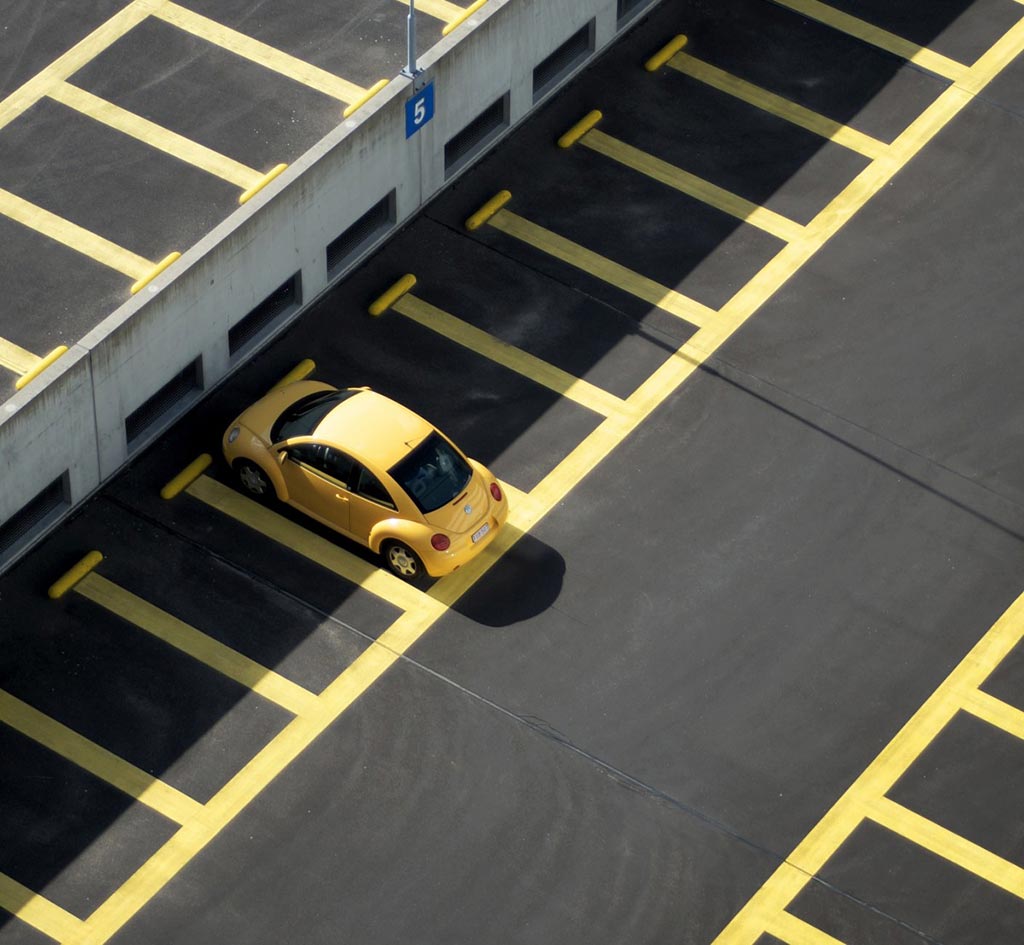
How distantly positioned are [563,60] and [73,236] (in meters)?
9.90

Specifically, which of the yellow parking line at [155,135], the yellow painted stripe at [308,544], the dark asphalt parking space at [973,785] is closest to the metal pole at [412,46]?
the yellow parking line at [155,135]

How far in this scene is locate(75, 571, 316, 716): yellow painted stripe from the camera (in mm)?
35656

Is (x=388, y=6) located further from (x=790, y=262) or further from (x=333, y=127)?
(x=790, y=262)

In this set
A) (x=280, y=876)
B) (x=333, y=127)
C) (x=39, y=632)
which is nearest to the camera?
(x=280, y=876)

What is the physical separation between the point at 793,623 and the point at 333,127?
1019cm

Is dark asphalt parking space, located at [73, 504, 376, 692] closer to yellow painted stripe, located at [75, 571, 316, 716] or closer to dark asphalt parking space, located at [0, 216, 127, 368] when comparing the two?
yellow painted stripe, located at [75, 571, 316, 716]

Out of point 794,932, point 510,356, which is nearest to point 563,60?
point 510,356

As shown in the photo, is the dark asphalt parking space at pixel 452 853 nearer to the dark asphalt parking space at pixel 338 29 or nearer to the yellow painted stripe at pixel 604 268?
the yellow painted stripe at pixel 604 268

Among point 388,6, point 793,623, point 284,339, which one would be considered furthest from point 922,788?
point 388,6

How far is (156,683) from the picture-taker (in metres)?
35.6

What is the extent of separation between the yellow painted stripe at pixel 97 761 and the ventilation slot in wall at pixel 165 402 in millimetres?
4821

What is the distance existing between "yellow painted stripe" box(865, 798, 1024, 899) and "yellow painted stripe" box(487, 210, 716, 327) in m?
9.15

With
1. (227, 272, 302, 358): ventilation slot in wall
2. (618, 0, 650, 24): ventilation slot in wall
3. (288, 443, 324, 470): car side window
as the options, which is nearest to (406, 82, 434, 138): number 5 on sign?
(227, 272, 302, 358): ventilation slot in wall

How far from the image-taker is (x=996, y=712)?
118 ft
